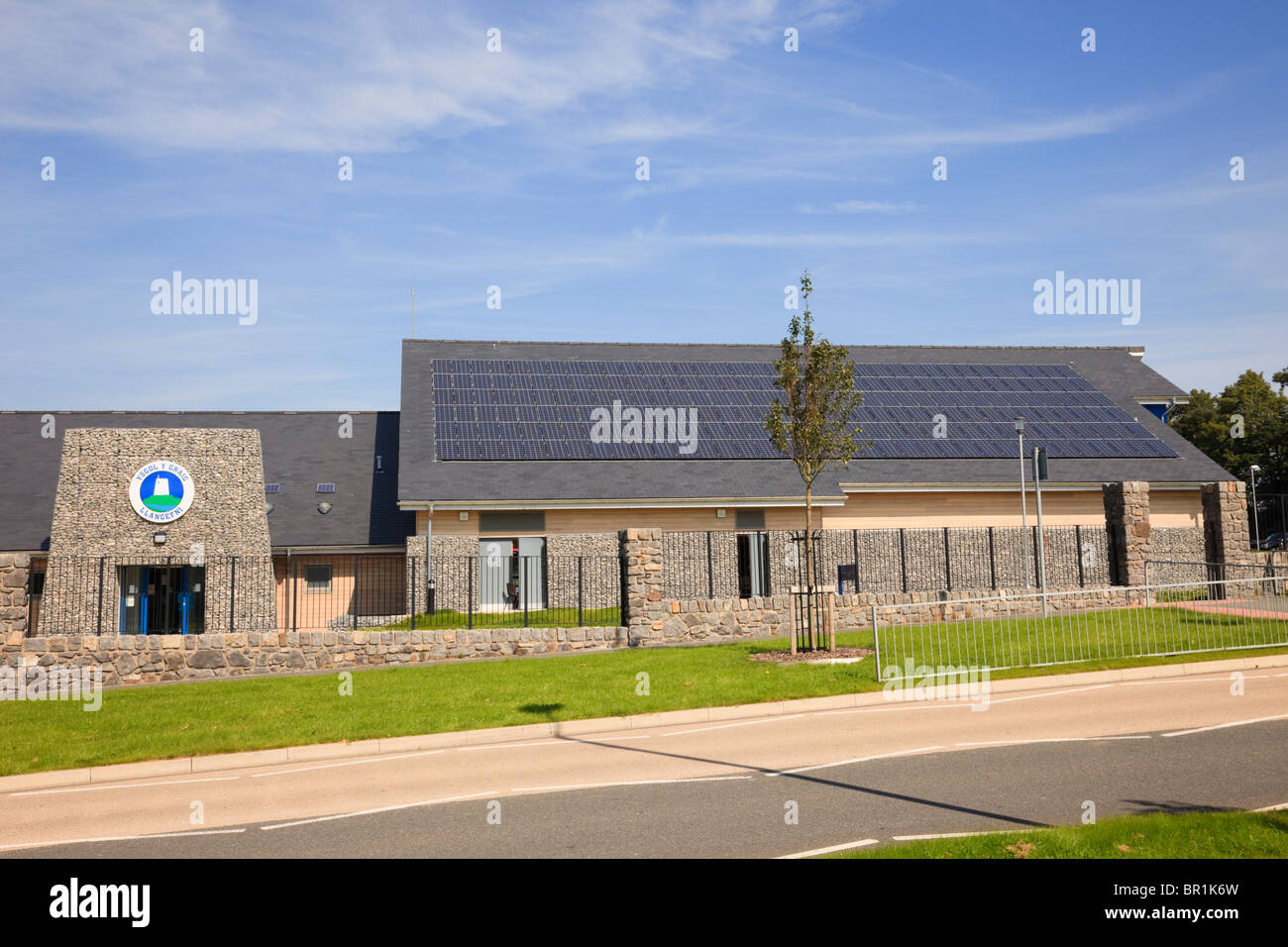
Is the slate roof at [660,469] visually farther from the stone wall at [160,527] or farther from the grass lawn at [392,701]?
the grass lawn at [392,701]

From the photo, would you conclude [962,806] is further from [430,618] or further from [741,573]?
[741,573]

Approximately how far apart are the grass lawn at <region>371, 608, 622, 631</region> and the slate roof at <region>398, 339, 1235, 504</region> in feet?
15.6

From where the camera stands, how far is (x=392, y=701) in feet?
53.7

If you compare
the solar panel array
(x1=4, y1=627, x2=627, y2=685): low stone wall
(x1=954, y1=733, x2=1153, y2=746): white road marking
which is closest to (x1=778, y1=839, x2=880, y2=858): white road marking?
(x1=954, y1=733, x2=1153, y2=746): white road marking

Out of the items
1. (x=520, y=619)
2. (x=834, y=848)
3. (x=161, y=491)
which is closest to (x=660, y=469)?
(x=520, y=619)

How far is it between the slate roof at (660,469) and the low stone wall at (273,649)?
7.37 metres

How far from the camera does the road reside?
27.9 feet

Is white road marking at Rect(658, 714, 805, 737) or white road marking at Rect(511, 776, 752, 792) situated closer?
white road marking at Rect(511, 776, 752, 792)

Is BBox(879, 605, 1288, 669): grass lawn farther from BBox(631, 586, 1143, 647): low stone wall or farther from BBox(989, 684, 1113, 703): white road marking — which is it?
BBox(989, 684, 1113, 703): white road marking

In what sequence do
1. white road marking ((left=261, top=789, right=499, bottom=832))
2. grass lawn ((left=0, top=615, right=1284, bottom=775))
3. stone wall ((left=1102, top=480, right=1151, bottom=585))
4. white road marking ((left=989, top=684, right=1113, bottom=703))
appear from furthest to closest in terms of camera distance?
1. stone wall ((left=1102, top=480, right=1151, bottom=585))
2. white road marking ((left=989, top=684, right=1113, bottom=703))
3. grass lawn ((left=0, top=615, right=1284, bottom=775))
4. white road marking ((left=261, top=789, right=499, bottom=832))

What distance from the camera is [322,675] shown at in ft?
64.7

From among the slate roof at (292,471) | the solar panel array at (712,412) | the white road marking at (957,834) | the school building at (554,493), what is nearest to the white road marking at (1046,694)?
the school building at (554,493)

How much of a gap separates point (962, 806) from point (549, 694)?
28.7 feet

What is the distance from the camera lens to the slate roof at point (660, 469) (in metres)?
29.5
